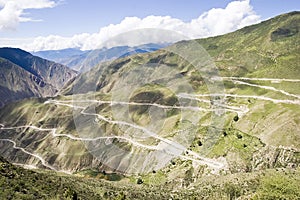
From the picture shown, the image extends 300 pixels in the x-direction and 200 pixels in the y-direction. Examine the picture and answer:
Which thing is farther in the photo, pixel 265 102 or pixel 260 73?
pixel 260 73

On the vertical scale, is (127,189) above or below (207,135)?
below

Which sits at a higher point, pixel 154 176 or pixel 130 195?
pixel 130 195

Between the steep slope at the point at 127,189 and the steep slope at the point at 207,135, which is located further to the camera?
the steep slope at the point at 207,135

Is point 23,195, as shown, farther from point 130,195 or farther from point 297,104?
point 297,104

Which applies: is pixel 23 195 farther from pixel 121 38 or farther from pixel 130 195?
pixel 121 38

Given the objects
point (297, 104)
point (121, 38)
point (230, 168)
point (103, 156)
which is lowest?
point (103, 156)

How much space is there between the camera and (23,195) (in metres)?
48.0

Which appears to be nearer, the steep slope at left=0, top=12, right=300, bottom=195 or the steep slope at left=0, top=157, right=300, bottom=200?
the steep slope at left=0, top=157, right=300, bottom=200

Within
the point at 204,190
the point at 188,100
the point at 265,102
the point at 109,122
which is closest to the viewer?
the point at 204,190

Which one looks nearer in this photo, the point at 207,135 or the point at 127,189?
the point at 127,189

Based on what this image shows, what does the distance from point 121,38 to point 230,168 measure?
52.5 m

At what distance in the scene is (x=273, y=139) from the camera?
106m

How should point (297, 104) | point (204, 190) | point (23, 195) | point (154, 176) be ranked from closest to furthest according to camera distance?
point (23, 195)
point (204, 190)
point (154, 176)
point (297, 104)

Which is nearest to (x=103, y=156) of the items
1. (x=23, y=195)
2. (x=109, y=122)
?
(x=109, y=122)
